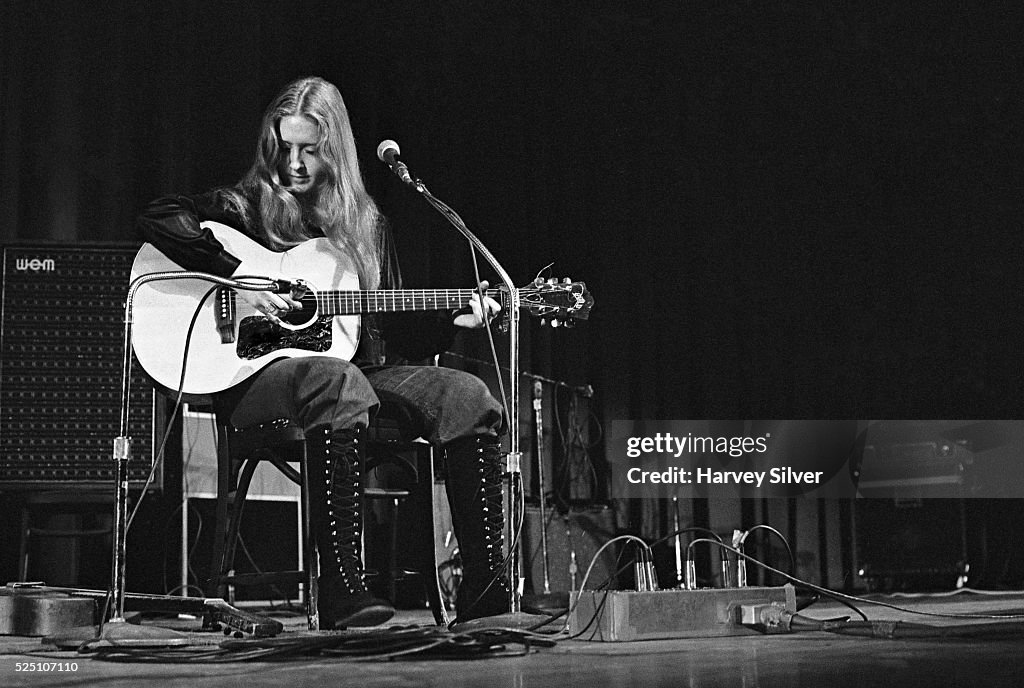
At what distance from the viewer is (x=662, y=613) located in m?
2.12

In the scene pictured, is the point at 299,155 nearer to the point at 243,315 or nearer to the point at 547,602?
the point at 243,315

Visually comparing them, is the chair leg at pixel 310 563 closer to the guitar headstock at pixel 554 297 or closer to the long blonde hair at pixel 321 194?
the long blonde hair at pixel 321 194

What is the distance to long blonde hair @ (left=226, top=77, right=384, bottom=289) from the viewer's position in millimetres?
2611

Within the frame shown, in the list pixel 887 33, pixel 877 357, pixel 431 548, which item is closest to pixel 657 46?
pixel 887 33

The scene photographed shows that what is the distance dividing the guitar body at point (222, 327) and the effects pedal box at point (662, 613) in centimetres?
83

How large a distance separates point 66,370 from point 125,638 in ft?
3.01

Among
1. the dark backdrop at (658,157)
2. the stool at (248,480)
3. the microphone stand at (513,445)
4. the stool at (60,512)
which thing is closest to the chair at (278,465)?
the stool at (248,480)

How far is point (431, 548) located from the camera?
2.37 m

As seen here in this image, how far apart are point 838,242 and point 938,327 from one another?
396 millimetres

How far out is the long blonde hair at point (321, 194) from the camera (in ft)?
8.57

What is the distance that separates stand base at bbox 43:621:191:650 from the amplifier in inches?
26.7

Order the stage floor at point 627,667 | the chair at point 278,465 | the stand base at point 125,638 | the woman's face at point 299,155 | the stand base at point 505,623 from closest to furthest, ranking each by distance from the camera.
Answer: the stage floor at point 627,667, the stand base at point 125,638, the stand base at point 505,623, the chair at point 278,465, the woman's face at point 299,155

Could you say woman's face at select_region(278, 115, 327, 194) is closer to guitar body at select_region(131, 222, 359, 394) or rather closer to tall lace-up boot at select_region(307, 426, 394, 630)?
guitar body at select_region(131, 222, 359, 394)

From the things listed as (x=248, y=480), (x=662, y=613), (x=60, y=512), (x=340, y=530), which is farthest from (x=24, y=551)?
(x=662, y=613)
